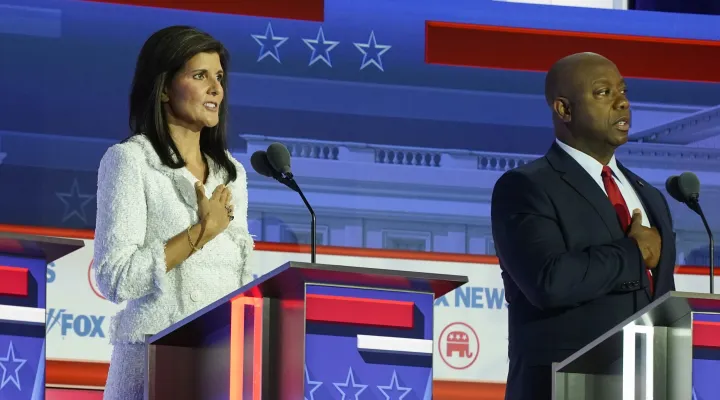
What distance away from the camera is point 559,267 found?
2.87 meters

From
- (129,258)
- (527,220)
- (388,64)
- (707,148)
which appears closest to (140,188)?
(129,258)

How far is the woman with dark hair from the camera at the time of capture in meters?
2.73

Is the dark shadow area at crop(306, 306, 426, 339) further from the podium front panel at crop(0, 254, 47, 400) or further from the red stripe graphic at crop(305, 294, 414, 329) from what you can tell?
the podium front panel at crop(0, 254, 47, 400)

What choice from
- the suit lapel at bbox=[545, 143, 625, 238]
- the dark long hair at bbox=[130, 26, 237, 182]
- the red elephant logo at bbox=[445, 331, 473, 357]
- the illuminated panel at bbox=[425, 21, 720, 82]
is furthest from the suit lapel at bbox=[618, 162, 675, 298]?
the illuminated panel at bbox=[425, 21, 720, 82]

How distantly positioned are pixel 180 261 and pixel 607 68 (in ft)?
3.93

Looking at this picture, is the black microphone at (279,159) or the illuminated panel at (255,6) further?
the illuminated panel at (255,6)

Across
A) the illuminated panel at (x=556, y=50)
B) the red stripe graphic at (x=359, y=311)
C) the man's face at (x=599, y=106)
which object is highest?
the illuminated panel at (x=556, y=50)

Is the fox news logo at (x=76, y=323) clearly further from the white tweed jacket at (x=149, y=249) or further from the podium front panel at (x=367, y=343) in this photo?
the podium front panel at (x=367, y=343)

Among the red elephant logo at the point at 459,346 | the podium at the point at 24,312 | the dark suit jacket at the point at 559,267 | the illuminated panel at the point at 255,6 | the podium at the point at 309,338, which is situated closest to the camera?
the podium at the point at 309,338

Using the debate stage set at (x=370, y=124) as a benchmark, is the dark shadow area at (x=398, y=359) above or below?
below

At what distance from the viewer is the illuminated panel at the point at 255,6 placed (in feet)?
15.9

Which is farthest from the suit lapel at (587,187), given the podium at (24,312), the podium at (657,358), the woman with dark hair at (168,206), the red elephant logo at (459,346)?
the red elephant logo at (459,346)

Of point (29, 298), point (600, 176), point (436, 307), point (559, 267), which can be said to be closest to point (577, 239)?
point (559, 267)

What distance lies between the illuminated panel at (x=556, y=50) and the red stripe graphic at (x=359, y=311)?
8.70 ft
